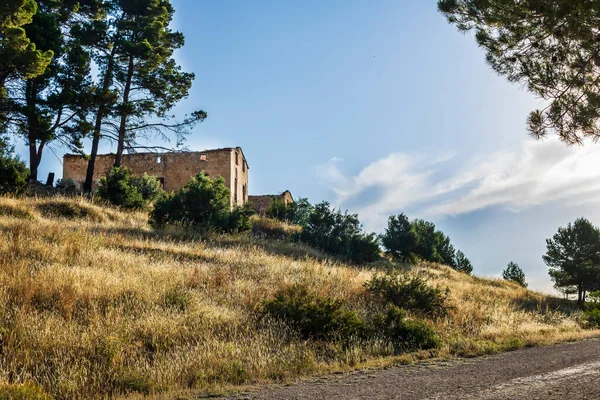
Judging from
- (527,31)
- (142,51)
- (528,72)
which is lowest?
(528,72)

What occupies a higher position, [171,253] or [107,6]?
[107,6]

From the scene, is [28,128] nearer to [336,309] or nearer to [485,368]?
[336,309]

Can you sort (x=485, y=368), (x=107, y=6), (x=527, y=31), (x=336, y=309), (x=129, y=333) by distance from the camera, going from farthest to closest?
(x=107, y=6) < (x=527, y=31) < (x=336, y=309) < (x=129, y=333) < (x=485, y=368)

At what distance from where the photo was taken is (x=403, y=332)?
8.52 m

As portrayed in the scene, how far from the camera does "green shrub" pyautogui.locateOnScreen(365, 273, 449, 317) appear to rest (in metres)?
11.5

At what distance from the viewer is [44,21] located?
24.2 meters

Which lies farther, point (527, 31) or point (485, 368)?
point (527, 31)

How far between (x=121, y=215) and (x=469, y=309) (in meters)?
14.9

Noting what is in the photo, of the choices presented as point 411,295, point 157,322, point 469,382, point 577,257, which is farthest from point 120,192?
point 577,257

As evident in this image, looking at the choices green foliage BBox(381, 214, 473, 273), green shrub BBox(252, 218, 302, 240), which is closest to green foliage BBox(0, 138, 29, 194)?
green shrub BBox(252, 218, 302, 240)

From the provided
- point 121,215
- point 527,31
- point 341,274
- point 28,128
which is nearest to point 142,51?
point 28,128

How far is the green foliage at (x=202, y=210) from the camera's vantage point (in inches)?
805

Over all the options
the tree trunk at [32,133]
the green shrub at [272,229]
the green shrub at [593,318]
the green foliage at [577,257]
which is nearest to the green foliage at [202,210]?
the green shrub at [272,229]

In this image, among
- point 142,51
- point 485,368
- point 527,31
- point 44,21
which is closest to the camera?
point 485,368
